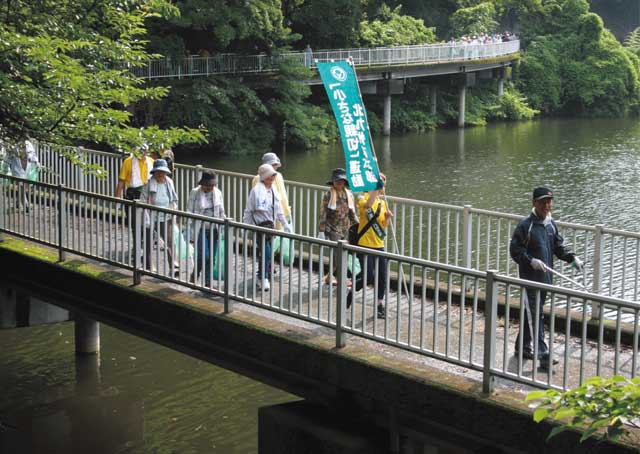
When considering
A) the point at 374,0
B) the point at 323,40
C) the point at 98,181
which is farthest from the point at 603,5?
the point at 98,181

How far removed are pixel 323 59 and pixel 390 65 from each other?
6.31m

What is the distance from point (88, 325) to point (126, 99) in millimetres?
3383

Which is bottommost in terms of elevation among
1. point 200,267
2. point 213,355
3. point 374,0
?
point 213,355

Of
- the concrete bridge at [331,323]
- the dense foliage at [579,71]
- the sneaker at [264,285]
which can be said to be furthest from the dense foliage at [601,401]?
the dense foliage at [579,71]

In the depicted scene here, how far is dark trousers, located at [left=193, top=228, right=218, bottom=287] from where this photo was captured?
9734mm

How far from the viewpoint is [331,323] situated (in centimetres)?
865

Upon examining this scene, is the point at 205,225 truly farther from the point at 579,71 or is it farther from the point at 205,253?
the point at 579,71

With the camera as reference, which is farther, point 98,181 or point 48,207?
point 98,181

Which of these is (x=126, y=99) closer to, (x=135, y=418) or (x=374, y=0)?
(x=135, y=418)

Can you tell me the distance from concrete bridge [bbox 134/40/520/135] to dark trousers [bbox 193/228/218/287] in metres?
26.9

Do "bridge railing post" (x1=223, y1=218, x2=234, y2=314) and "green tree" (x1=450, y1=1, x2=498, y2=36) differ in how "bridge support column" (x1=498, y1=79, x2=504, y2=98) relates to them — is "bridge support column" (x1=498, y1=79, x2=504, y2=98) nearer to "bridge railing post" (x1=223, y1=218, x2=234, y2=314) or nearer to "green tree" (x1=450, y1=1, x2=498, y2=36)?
"green tree" (x1=450, y1=1, x2=498, y2=36)

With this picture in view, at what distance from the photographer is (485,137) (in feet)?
162

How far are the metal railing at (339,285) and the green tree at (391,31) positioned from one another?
129ft

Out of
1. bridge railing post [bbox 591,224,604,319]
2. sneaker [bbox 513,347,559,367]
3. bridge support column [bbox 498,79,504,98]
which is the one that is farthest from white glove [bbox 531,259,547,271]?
bridge support column [bbox 498,79,504,98]
